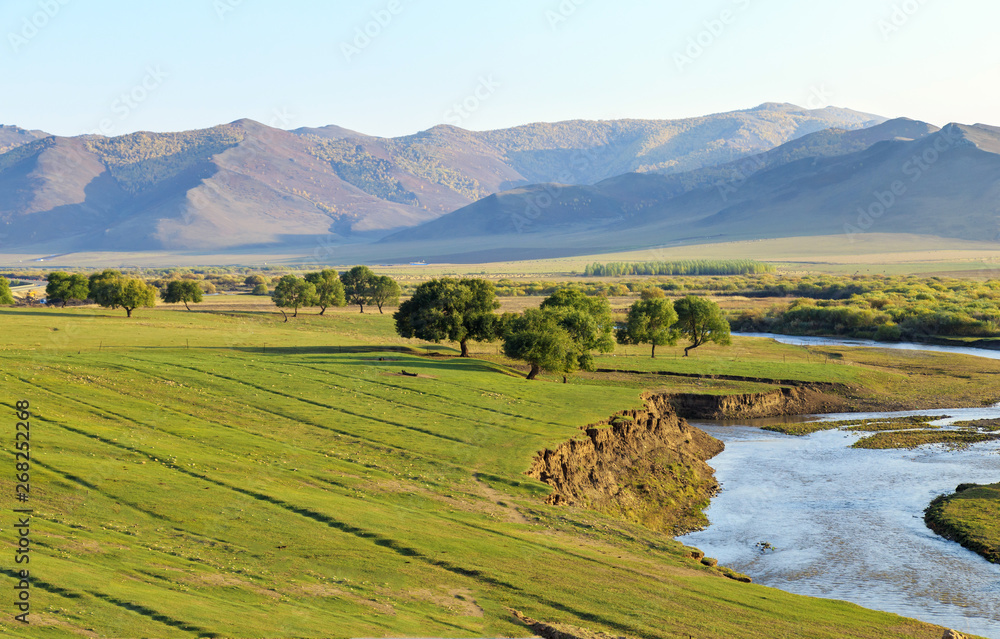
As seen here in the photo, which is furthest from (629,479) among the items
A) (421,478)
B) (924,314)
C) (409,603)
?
(924,314)

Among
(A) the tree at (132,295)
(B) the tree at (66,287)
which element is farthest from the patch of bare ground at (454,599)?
(B) the tree at (66,287)

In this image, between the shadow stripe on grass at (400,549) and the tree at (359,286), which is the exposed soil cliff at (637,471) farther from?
the tree at (359,286)

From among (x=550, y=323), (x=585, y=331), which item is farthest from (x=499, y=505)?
(x=585, y=331)

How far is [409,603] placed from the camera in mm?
21969

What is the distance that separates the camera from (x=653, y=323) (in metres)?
78.3

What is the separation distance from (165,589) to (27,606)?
313 centimetres

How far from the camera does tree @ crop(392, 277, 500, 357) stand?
7006 cm

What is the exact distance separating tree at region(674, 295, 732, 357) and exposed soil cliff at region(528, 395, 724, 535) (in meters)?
29.9

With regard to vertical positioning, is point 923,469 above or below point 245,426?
below

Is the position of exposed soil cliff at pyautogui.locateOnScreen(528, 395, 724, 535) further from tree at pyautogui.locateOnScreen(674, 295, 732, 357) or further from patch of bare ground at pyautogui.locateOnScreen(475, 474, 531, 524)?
tree at pyautogui.locateOnScreen(674, 295, 732, 357)

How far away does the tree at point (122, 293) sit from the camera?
10038 centimetres

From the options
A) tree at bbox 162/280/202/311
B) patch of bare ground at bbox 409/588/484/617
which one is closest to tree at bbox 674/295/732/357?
patch of bare ground at bbox 409/588/484/617

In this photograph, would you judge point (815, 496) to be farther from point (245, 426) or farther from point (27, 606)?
point (27, 606)

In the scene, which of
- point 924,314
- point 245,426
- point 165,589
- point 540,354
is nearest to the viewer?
point 165,589
